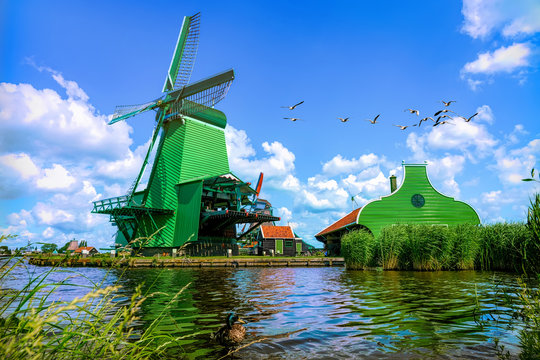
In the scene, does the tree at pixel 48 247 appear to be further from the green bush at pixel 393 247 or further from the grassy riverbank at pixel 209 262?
the grassy riverbank at pixel 209 262

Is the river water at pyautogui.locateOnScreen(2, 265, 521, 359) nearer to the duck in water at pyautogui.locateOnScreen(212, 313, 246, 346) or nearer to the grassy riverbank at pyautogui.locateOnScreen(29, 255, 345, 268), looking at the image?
the duck in water at pyautogui.locateOnScreen(212, 313, 246, 346)

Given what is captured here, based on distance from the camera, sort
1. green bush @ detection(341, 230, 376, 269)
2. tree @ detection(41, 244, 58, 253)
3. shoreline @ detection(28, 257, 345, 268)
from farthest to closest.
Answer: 1. shoreline @ detection(28, 257, 345, 268)
2. green bush @ detection(341, 230, 376, 269)
3. tree @ detection(41, 244, 58, 253)

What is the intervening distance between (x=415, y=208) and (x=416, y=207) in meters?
0.15

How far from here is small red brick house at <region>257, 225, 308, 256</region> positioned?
45844 mm

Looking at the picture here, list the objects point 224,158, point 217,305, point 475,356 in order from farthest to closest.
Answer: point 224,158 → point 217,305 → point 475,356

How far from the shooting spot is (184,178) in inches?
1336

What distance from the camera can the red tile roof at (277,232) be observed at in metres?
46.2

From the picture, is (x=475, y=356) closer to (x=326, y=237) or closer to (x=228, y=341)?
(x=228, y=341)

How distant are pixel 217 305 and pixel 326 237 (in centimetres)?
4012

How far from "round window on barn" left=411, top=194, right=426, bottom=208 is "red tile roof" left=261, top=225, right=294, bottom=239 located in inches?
778

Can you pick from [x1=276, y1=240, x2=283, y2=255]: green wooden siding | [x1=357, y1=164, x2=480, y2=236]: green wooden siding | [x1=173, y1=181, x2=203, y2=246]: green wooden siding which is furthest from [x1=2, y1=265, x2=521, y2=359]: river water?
[x1=276, y1=240, x2=283, y2=255]: green wooden siding

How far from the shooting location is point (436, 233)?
18.6 metres

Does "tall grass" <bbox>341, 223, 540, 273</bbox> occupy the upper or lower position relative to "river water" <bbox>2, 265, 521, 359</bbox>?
upper

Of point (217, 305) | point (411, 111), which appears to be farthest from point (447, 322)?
point (411, 111)
